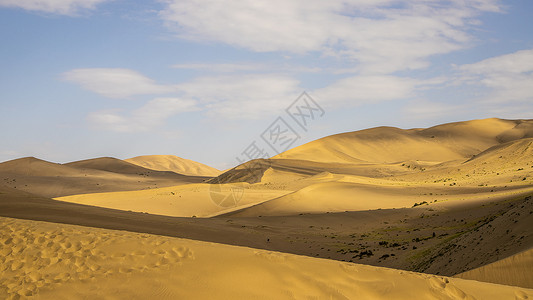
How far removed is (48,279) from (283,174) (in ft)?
135

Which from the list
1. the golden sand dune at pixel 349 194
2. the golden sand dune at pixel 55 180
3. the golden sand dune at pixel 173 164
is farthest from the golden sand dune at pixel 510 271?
the golden sand dune at pixel 173 164

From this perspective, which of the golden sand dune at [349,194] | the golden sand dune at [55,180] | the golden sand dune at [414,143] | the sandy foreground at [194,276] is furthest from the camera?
the golden sand dune at [414,143]

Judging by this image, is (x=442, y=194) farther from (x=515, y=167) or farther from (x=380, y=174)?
(x=380, y=174)

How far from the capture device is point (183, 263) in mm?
5277

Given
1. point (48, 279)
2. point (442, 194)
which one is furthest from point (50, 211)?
point (442, 194)

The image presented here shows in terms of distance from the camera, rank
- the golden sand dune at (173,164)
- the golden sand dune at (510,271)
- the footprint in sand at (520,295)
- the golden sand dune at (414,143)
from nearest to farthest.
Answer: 1. the footprint in sand at (520,295)
2. the golden sand dune at (510,271)
3. the golden sand dune at (414,143)
4. the golden sand dune at (173,164)

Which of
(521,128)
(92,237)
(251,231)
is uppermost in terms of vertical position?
(521,128)

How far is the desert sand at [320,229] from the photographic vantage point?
4.89m

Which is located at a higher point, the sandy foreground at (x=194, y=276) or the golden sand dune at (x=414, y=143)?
the golden sand dune at (x=414, y=143)

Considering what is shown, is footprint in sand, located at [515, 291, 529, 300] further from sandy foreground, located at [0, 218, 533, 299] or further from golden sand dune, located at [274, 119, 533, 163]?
golden sand dune, located at [274, 119, 533, 163]

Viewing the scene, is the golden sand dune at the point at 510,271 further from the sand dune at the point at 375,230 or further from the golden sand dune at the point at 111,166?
the golden sand dune at the point at 111,166

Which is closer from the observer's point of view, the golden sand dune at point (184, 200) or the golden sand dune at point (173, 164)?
the golden sand dune at point (184, 200)

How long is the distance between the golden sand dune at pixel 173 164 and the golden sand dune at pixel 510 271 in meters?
105

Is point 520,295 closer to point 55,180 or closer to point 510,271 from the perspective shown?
point 510,271
